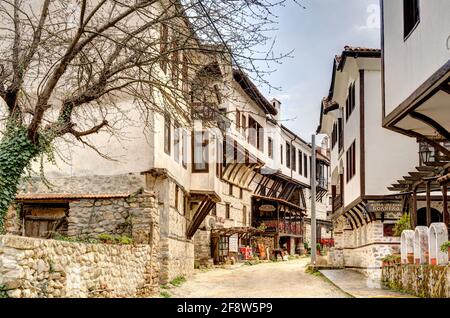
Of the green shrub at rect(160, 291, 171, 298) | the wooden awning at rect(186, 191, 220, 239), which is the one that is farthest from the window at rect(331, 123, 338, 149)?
the green shrub at rect(160, 291, 171, 298)

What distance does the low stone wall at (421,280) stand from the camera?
436 inches

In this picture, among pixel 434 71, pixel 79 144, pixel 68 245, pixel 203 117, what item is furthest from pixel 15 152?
pixel 434 71

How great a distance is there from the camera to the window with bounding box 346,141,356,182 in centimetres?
2099

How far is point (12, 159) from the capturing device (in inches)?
433

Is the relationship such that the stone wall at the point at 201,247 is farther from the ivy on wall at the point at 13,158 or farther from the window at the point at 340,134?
the ivy on wall at the point at 13,158

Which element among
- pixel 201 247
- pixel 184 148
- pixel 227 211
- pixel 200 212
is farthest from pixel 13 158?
pixel 227 211

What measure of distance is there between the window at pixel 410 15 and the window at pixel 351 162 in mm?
10331

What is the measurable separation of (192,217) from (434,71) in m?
15.1

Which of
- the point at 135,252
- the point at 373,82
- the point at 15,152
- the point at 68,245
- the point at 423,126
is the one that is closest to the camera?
the point at 68,245

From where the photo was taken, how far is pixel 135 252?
14.2 m

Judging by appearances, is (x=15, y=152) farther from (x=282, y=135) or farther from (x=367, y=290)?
(x=282, y=135)

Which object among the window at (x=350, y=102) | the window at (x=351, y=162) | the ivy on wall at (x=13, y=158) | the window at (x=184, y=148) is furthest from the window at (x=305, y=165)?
the ivy on wall at (x=13, y=158)

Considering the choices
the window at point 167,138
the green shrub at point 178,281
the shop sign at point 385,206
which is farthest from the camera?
the shop sign at point 385,206

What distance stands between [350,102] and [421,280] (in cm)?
1024
